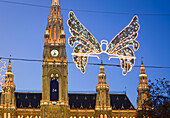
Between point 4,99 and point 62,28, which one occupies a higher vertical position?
point 62,28

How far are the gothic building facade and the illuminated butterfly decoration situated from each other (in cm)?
6589

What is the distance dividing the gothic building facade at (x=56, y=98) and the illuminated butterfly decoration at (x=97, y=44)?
6589cm

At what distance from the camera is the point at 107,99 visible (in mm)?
113000

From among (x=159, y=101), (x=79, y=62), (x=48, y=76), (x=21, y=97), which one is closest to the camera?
(x=79, y=62)

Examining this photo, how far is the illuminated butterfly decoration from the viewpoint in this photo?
39.9m

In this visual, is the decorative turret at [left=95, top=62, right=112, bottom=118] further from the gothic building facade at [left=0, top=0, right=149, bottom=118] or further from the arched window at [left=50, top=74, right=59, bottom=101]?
the arched window at [left=50, top=74, right=59, bottom=101]

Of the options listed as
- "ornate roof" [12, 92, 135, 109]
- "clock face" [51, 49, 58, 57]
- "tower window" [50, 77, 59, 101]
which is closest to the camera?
"tower window" [50, 77, 59, 101]

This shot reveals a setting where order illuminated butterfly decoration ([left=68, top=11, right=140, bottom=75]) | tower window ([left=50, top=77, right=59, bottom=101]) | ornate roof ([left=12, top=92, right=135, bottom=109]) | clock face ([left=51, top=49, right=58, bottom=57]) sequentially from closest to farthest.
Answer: illuminated butterfly decoration ([left=68, top=11, right=140, bottom=75]) < tower window ([left=50, top=77, right=59, bottom=101]) < clock face ([left=51, top=49, right=58, bottom=57]) < ornate roof ([left=12, top=92, right=135, bottom=109])

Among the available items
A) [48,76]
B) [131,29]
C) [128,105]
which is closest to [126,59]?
[131,29]

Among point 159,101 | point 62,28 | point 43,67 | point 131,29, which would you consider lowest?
point 159,101

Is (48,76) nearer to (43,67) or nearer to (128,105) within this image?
(43,67)

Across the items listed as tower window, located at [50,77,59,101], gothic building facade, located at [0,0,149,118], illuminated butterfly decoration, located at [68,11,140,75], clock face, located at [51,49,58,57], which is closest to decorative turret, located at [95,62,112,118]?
gothic building facade, located at [0,0,149,118]

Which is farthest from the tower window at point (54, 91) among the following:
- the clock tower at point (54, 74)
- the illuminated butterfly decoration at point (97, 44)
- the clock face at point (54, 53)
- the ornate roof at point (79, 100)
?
the illuminated butterfly decoration at point (97, 44)

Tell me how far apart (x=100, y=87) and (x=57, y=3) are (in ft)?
75.7
